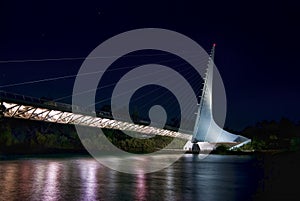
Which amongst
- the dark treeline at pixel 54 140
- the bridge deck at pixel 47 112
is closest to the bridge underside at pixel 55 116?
the bridge deck at pixel 47 112

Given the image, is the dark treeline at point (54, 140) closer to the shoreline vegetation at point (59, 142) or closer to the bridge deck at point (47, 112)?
the shoreline vegetation at point (59, 142)

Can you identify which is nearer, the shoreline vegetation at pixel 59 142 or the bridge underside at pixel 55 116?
the bridge underside at pixel 55 116

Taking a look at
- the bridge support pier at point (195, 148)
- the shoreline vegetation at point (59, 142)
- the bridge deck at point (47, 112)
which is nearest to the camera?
the bridge deck at point (47, 112)

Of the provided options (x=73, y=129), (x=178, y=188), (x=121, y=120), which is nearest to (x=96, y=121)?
(x=121, y=120)

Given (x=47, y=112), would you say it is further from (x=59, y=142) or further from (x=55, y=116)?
(x=59, y=142)

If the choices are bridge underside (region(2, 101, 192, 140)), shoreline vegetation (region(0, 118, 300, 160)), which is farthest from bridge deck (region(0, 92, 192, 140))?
shoreline vegetation (region(0, 118, 300, 160))

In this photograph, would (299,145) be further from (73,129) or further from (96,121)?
(73,129)

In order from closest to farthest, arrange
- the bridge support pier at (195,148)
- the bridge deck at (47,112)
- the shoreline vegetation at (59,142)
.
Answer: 1. the bridge deck at (47,112)
2. the shoreline vegetation at (59,142)
3. the bridge support pier at (195,148)

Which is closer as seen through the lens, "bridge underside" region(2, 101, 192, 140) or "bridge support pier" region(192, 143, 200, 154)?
"bridge underside" region(2, 101, 192, 140)

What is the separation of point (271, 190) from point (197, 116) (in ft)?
189

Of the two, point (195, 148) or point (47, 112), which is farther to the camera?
point (195, 148)

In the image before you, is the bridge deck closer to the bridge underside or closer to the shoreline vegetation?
the bridge underside

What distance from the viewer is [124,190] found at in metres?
15.4

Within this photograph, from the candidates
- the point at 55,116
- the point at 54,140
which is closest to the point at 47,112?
the point at 55,116
